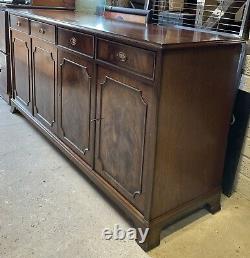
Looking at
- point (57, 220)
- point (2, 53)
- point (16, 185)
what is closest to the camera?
point (57, 220)

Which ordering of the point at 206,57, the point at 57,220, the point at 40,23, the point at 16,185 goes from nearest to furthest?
1. the point at 206,57
2. the point at 57,220
3. the point at 16,185
4. the point at 40,23

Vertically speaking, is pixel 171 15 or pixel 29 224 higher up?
pixel 171 15

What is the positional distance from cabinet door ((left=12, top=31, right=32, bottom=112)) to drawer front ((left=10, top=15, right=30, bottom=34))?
4cm

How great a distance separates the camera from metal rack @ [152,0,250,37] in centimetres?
164

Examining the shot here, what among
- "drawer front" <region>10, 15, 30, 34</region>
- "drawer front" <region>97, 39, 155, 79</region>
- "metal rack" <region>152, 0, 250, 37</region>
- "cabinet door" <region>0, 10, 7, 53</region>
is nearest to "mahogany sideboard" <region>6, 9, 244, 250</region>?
"drawer front" <region>97, 39, 155, 79</region>

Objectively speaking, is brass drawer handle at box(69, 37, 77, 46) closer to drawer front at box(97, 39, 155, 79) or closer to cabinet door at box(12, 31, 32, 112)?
drawer front at box(97, 39, 155, 79)

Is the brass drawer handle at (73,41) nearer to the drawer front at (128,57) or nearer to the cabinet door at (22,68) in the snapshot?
the drawer front at (128,57)

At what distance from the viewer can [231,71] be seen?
1.48 meters

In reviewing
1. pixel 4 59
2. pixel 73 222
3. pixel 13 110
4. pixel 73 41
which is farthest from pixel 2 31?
pixel 73 222

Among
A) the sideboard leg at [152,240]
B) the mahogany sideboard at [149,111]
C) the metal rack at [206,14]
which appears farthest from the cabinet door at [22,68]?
the sideboard leg at [152,240]

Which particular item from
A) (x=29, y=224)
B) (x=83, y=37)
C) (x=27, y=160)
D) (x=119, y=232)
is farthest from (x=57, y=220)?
(x=83, y=37)

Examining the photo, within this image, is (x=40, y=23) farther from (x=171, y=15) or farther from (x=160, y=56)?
(x=160, y=56)

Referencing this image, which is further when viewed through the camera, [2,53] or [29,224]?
[2,53]

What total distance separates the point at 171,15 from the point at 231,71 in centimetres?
62
